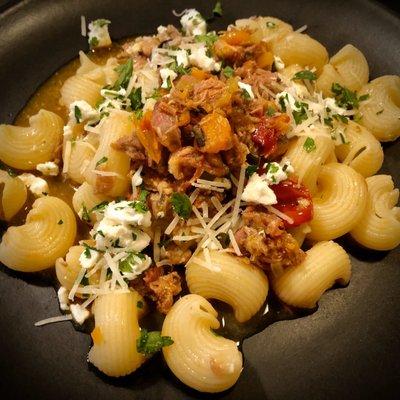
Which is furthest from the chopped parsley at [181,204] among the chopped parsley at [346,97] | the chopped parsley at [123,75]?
the chopped parsley at [346,97]

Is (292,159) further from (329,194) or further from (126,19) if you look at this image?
(126,19)

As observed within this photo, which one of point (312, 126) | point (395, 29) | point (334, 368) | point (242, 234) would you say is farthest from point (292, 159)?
point (395, 29)

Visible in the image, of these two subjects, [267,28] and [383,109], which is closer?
[383,109]

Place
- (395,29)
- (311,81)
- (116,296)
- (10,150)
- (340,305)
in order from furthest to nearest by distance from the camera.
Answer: (395,29) < (311,81) < (10,150) < (340,305) < (116,296)

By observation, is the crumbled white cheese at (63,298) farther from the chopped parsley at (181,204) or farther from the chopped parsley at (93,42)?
the chopped parsley at (93,42)

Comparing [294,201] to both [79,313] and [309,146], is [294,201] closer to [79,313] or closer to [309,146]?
[309,146]

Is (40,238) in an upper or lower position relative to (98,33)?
lower

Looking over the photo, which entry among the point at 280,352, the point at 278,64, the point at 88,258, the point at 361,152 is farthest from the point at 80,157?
the point at 361,152

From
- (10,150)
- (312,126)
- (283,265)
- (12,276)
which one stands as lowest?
(12,276)
